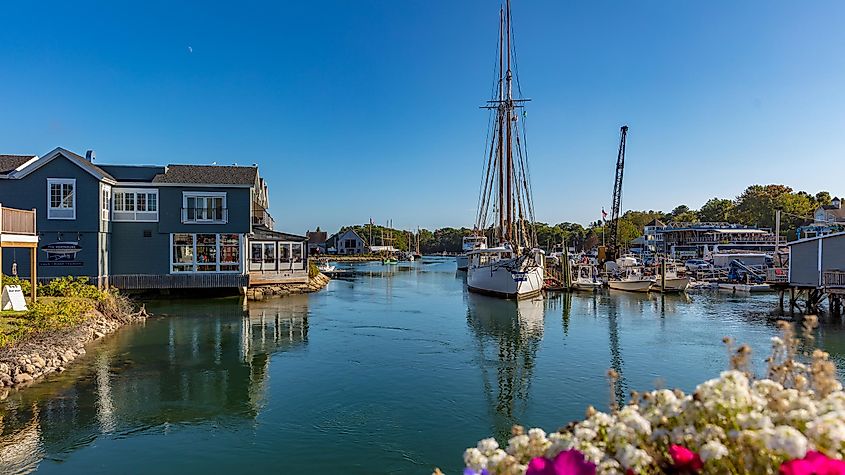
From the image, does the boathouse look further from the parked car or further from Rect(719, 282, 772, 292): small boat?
the parked car

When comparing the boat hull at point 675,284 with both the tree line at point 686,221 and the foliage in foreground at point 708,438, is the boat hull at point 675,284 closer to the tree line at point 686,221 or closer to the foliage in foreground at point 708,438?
the tree line at point 686,221

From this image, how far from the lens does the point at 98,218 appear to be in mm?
29359

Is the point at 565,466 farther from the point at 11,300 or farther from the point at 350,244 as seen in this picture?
the point at 350,244

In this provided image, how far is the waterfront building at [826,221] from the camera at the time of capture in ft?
219

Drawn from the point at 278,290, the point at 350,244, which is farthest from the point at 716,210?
the point at 278,290

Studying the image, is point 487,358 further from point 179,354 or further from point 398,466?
point 179,354

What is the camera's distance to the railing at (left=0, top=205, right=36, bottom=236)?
60.0 ft

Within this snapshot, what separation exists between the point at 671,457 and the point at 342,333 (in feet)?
69.3

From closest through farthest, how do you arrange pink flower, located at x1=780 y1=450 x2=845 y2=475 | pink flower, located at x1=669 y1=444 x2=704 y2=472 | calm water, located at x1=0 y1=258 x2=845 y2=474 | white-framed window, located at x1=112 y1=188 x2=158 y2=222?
1. pink flower, located at x1=780 y1=450 x2=845 y2=475
2. pink flower, located at x1=669 y1=444 x2=704 y2=472
3. calm water, located at x1=0 y1=258 x2=845 y2=474
4. white-framed window, located at x1=112 y1=188 x2=158 y2=222

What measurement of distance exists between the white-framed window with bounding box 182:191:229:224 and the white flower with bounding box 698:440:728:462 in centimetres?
3323

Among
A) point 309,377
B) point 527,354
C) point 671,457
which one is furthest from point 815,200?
point 671,457

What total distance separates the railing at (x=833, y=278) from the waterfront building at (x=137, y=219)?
32296mm

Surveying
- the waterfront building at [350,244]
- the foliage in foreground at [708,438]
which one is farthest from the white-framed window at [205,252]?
the waterfront building at [350,244]

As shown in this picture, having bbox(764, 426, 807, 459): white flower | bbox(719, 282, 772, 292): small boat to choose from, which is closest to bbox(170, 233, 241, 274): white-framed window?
bbox(764, 426, 807, 459): white flower
